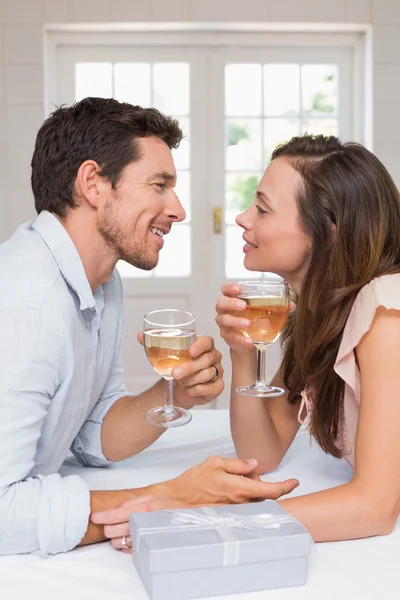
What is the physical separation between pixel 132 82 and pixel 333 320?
368 cm

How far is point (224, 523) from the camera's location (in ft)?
3.63

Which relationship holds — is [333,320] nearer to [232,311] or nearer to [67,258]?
[232,311]

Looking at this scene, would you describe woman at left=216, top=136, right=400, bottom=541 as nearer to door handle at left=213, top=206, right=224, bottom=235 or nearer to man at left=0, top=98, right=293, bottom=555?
man at left=0, top=98, right=293, bottom=555

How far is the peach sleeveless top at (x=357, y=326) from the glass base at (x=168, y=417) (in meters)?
0.32

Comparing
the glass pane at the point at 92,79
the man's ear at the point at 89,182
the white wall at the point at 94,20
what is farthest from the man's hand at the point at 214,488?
the glass pane at the point at 92,79

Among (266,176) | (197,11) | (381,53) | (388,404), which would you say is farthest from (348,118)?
(388,404)

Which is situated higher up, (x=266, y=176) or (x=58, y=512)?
(x=266, y=176)

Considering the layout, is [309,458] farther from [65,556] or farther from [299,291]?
[65,556]

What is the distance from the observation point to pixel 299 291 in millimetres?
1920

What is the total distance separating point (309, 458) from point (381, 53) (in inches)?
140

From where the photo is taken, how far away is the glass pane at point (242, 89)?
A: 494cm

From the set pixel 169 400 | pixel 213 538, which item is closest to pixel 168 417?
pixel 169 400

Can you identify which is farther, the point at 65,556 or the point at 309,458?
the point at 309,458

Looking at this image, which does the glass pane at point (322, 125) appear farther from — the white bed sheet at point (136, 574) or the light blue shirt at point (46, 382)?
the white bed sheet at point (136, 574)
